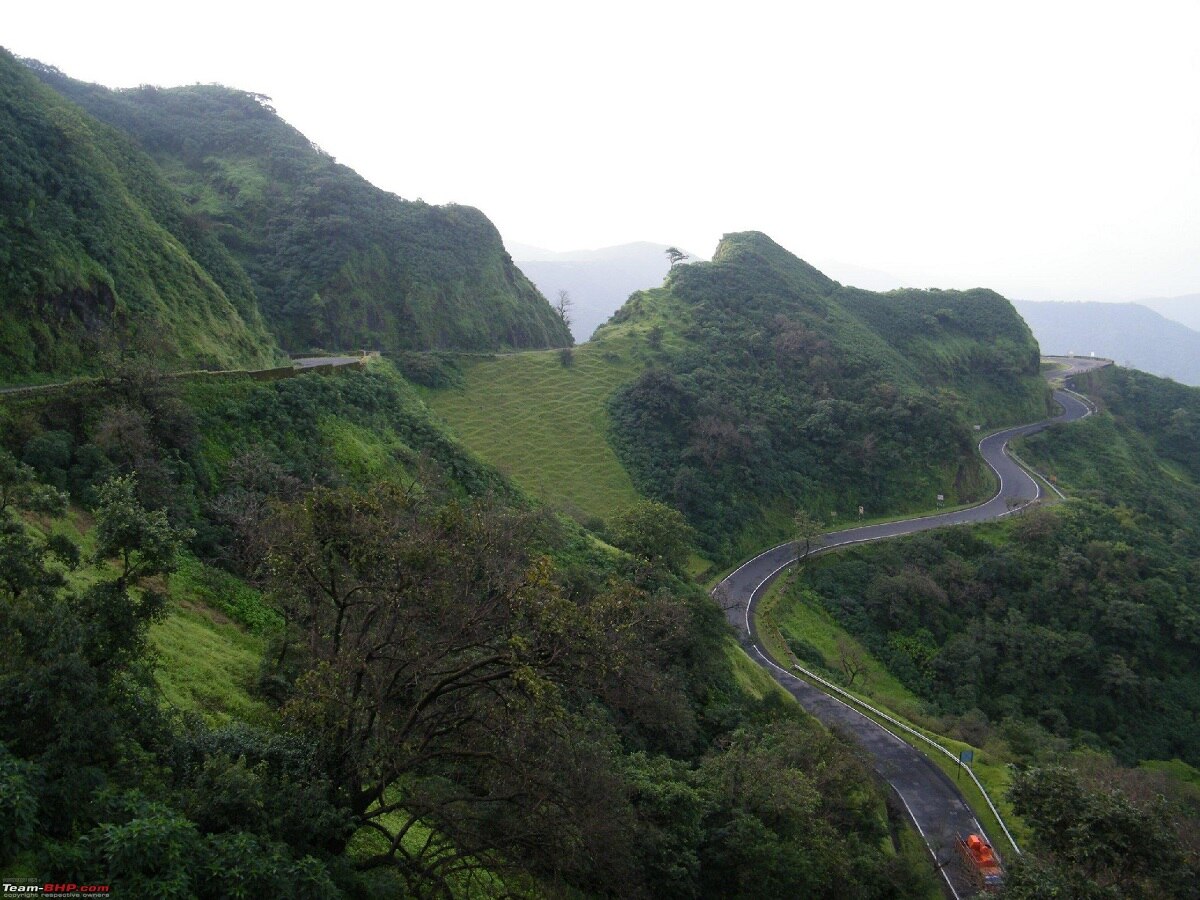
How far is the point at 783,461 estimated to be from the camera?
159 feet

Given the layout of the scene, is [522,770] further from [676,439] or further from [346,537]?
[676,439]

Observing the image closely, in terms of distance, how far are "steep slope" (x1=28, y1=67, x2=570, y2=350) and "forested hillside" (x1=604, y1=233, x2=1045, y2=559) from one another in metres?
11.7

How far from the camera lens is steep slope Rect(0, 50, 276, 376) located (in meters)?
21.0

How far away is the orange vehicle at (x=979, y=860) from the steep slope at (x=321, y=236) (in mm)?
43253

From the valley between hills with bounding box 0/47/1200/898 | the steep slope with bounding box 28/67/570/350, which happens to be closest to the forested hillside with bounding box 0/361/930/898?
the valley between hills with bounding box 0/47/1200/898

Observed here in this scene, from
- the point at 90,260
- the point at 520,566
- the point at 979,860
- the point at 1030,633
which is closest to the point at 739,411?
the point at 1030,633

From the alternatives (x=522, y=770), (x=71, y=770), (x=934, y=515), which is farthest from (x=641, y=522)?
(x=934, y=515)

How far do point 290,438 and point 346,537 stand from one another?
16.5 meters

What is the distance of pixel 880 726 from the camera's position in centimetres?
2730

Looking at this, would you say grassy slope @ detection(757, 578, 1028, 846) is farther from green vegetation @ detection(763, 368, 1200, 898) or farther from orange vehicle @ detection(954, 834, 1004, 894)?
orange vehicle @ detection(954, 834, 1004, 894)

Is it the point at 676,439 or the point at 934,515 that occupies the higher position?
the point at 676,439

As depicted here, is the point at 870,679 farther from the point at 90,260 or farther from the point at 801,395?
the point at 90,260

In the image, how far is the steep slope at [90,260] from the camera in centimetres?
2097

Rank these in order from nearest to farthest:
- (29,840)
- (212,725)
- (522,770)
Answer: (29,840) → (522,770) → (212,725)
